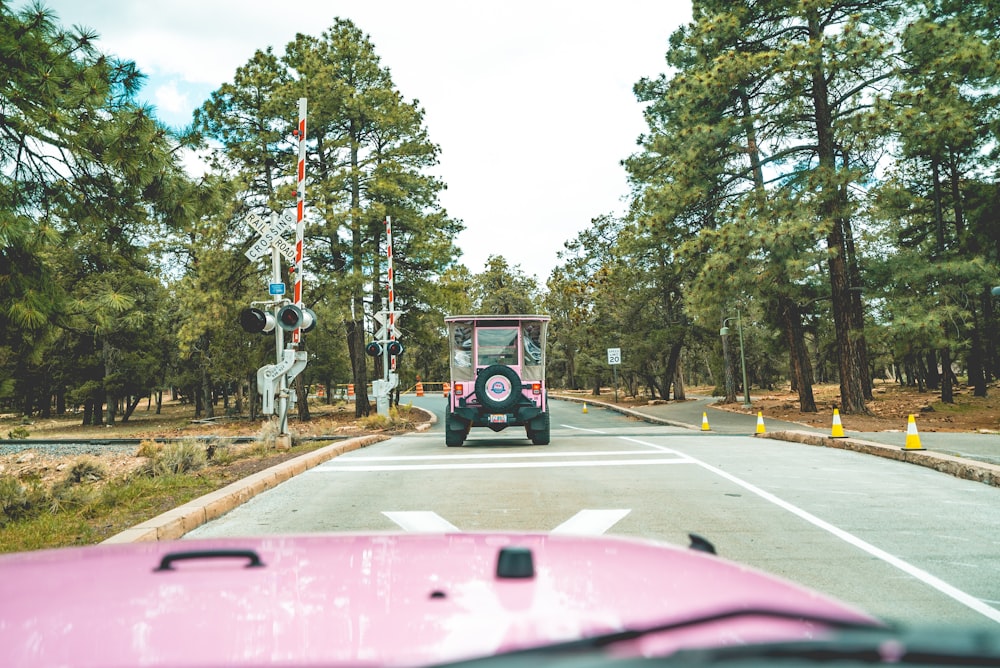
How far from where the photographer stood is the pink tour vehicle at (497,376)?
16.1 m

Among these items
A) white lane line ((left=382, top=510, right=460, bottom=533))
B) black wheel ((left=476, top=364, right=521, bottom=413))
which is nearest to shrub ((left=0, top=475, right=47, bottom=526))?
white lane line ((left=382, top=510, right=460, bottom=533))

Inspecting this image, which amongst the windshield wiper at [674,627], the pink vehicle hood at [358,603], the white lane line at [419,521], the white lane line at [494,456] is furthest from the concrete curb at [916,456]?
the windshield wiper at [674,627]

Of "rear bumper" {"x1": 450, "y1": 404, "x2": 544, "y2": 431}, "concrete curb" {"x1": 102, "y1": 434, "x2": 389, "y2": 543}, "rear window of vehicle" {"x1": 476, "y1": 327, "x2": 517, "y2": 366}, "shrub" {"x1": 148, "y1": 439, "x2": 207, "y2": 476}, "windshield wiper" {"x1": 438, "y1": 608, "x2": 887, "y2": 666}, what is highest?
"rear window of vehicle" {"x1": 476, "y1": 327, "x2": 517, "y2": 366}

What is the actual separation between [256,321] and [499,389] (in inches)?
222

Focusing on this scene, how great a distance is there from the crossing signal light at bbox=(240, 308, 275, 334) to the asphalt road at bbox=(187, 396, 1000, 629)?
2878 millimetres

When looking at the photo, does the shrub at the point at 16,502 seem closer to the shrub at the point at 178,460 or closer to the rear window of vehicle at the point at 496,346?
the shrub at the point at 178,460

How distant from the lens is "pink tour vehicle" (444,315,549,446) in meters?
16.1

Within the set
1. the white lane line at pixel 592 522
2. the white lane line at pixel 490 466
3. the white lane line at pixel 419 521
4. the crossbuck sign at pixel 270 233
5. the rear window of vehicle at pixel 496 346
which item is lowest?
the white lane line at pixel 592 522

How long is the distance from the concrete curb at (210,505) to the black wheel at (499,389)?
4.64m

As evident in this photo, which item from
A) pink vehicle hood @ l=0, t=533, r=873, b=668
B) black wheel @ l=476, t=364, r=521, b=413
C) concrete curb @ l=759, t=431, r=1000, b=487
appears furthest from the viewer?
black wheel @ l=476, t=364, r=521, b=413

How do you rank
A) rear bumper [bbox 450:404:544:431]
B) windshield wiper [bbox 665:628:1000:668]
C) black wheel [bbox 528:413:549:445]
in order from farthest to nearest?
black wheel [bbox 528:413:549:445] → rear bumper [bbox 450:404:544:431] → windshield wiper [bbox 665:628:1000:668]

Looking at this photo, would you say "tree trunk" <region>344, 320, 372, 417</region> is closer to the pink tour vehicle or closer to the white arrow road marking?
the pink tour vehicle

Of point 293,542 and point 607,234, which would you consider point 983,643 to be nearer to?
point 293,542

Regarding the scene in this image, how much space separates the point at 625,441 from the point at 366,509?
30.7 ft
